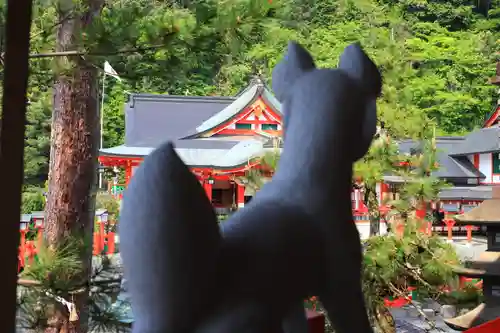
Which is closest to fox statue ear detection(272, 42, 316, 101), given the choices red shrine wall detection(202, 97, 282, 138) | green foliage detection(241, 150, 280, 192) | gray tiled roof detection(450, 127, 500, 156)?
green foliage detection(241, 150, 280, 192)

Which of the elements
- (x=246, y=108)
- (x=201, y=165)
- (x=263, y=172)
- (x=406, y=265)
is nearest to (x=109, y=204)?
(x=263, y=172)

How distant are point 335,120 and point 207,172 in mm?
2867

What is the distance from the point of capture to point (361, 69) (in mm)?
572

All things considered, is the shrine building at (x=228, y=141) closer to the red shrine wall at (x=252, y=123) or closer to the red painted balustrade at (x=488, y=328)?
the red shrine wall at (x=252, y=123)

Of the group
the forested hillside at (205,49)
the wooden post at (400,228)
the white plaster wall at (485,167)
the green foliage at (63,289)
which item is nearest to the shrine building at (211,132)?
the forested hillside at (205,49)

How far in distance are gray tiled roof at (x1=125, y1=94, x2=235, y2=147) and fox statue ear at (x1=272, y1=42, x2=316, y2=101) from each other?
3.92m

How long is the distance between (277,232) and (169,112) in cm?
448

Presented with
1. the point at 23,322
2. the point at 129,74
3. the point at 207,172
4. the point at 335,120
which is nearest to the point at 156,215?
the point at 335,120

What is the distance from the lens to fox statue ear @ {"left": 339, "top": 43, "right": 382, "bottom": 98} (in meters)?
0.57

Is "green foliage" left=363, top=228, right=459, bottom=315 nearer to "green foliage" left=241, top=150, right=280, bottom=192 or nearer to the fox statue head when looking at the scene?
"green foliage" left=241, top=150, right=280, bottom=192

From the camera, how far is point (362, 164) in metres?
1.93

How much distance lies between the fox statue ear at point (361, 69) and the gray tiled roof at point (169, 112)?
3.93 meters

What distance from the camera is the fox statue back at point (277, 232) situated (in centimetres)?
35

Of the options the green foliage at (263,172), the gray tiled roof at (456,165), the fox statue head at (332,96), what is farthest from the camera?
the gray tiled roof at (456,165)
